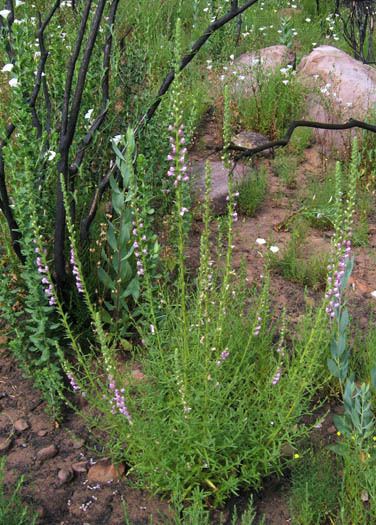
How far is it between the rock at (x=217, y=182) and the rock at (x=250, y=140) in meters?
0.29

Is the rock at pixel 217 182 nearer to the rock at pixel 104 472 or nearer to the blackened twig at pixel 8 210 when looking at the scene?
the blackened twig at pixel 8 210

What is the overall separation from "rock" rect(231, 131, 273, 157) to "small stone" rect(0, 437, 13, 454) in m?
3.05

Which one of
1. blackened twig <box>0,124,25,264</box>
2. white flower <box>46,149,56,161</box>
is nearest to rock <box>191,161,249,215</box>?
white flower <box>46,149,56,161</box>

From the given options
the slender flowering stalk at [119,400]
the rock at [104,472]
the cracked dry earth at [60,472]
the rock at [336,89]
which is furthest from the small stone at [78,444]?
the rock at [336,89]

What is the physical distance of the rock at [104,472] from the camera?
2719mm

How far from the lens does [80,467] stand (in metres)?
2.77

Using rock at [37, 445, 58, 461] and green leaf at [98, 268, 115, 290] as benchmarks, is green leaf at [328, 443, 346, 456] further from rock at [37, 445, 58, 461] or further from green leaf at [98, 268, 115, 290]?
green leaf at [98, 268, 115, 290]

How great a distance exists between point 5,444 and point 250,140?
125 inches

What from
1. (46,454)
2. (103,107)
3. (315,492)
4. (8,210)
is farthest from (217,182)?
(315,492)

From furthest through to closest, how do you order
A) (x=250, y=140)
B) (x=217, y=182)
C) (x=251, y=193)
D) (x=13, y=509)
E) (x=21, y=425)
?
(x=250, y=140)
(x=217, y=182)
(x=251, y=193)
(x=21, y=425)
(x=13, y=509)

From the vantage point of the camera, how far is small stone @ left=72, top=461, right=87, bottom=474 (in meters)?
2.76

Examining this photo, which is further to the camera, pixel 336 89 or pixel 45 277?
pixel 336 89

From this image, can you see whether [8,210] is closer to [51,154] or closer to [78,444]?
[51,154]

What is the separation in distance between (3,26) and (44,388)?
172 cm
